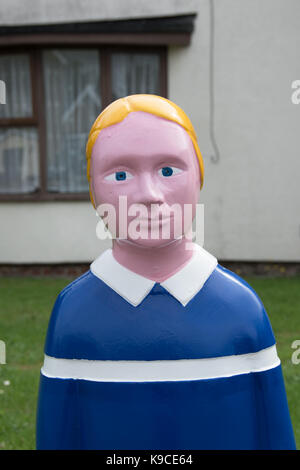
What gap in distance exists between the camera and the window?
24.8ft

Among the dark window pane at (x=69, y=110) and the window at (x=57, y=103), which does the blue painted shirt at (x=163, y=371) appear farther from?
the dark window pane at (x=69, y=110)

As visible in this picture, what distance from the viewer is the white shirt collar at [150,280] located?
1.83 meters

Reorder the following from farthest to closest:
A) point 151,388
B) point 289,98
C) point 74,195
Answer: point 74,195 → point 289,98 → point 151,388

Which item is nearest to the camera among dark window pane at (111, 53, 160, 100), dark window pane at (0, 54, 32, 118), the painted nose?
the painted nose

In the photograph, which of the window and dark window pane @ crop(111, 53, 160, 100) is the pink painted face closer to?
the window

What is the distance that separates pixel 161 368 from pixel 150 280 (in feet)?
0.88

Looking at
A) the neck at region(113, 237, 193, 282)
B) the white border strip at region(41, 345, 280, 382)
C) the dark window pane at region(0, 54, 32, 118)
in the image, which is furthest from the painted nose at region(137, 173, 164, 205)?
the dark window pane at region(0, 54, 32, 118)

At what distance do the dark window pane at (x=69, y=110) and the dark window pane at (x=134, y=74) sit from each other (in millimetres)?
233

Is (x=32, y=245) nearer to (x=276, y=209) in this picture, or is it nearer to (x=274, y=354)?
(x=276, y=209)

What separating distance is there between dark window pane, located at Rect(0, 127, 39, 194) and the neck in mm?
6171

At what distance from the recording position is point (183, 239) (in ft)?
6.18

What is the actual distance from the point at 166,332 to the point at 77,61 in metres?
6.40
